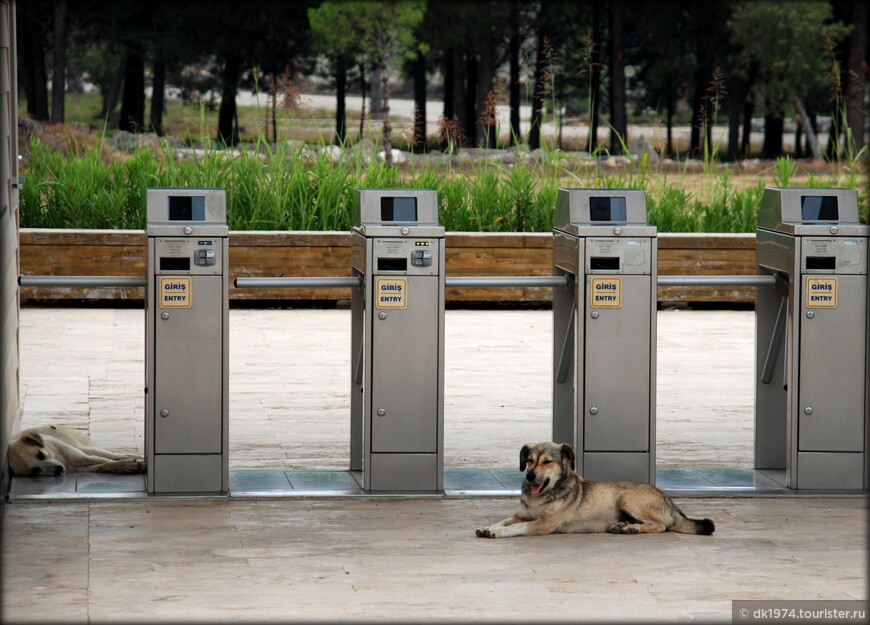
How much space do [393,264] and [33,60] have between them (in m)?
22.6

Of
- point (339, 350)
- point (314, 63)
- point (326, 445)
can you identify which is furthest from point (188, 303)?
point (314, 63)

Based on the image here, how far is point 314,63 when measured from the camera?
2745 cm

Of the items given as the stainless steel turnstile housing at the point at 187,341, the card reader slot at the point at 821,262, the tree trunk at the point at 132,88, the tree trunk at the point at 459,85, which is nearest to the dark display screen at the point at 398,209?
the stainless steel turnstile housing at the point at 187,341

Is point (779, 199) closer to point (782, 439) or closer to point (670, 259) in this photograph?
point (782, 439)

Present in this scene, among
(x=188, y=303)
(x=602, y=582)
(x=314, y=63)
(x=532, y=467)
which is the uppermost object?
(x=314, y=63)

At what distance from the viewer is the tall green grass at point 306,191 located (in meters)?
11.8

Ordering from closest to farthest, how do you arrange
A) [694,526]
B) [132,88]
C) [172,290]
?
[694,526] < [172,290] < [132,88]

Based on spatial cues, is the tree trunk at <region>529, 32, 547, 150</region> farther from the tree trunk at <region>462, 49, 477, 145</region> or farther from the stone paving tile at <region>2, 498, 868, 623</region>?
the stone paving tile at <region>2, 498, 868, 623</region>

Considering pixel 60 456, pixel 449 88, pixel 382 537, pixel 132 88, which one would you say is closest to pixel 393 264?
pixel 382 537

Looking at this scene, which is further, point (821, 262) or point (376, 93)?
point (376, 93)

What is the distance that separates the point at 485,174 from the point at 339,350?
3.44 meters

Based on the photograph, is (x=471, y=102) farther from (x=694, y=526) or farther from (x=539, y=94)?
(x=694, y=526)

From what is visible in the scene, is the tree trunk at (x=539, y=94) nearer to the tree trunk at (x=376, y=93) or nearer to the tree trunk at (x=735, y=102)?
the tree trunk at (x=376, y=93)

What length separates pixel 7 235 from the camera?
19.3 feet
